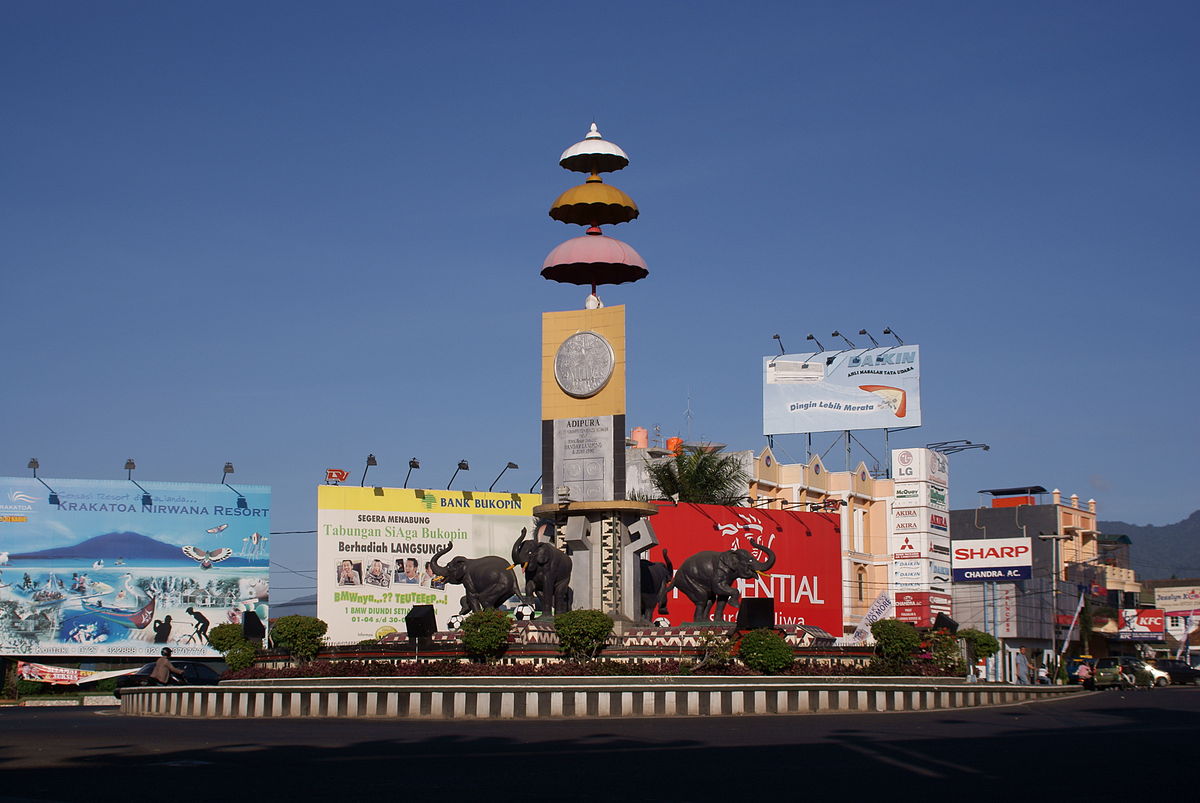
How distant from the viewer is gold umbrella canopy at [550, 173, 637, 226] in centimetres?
3092

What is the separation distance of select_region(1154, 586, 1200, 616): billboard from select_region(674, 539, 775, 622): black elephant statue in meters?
72.5

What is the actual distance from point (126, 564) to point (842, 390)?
3402 cm

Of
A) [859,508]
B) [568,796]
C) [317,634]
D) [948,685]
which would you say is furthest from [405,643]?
[859,508]

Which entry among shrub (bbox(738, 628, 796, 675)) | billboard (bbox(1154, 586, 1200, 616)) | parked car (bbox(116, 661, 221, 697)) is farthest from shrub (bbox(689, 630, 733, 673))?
billboard (bbox(1154, 586, 1200, 616))

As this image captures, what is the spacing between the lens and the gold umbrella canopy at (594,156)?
3128 centimetres

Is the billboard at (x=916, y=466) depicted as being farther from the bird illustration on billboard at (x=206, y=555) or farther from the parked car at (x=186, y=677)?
the parked car at (x=186, y=677)

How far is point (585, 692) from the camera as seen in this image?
18.9 metres

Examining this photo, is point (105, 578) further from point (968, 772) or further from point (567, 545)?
point (968, 772)

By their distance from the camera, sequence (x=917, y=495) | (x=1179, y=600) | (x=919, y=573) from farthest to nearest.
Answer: (x=1179, y=600) → (x=917, y=495) → (x=919, y=573)

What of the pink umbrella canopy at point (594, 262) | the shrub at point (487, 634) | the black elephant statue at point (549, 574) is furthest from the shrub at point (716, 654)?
the pink umbrella canopy at point (594, 262)

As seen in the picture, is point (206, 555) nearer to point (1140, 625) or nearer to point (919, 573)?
point (919, 573)

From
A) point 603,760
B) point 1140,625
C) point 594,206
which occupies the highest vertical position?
point 594,206

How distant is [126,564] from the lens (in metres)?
53.5

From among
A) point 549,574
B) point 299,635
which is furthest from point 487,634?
point 549,574
